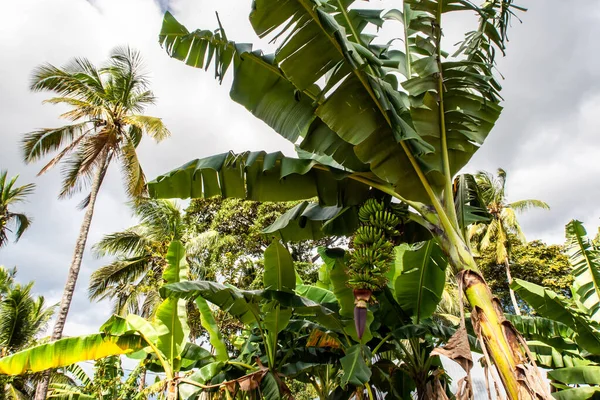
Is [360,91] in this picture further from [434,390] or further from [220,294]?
[434,390]

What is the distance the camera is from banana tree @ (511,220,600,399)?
16.5ft

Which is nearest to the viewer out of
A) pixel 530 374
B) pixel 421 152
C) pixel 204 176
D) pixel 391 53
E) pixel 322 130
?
pixel 530 374

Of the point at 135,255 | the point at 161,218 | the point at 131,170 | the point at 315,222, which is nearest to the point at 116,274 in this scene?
the point at 135,255

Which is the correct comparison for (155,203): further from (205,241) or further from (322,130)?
(322,130)

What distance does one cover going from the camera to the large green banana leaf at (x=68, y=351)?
15.4ft

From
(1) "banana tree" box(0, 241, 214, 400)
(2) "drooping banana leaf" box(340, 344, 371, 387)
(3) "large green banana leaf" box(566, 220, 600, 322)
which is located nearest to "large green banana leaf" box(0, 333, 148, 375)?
(1) "banana tree" box(0, 241, 214, 400)

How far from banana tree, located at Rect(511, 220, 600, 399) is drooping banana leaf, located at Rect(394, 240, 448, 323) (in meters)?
1.15

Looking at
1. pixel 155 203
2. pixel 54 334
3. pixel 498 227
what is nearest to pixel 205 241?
pixel 155 203

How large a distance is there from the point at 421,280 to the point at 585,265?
2.86 meters

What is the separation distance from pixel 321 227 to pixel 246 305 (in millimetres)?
1476

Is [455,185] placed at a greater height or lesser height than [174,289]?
greater

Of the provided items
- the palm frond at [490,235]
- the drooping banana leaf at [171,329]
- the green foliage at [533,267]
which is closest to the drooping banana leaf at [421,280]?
the drooping banana leaf at [171,329]

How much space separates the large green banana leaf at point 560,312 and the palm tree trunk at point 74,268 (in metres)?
8.11

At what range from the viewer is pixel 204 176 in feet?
13.1
